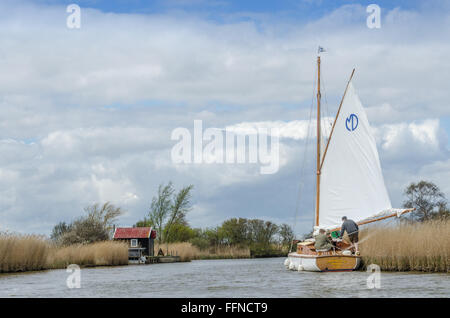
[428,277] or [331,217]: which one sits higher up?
[331,217]

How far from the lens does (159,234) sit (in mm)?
60031

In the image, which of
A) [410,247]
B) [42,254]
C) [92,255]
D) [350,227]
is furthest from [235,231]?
[410,247]

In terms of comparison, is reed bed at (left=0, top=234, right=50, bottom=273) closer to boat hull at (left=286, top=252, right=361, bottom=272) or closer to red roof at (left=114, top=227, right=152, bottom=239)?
boat hull at (left=286, top=252, right=361, bottom=272)

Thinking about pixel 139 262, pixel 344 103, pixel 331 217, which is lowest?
pixel 139 262

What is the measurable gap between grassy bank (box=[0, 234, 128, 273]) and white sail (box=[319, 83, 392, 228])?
13888 mm

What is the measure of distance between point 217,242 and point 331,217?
173ft

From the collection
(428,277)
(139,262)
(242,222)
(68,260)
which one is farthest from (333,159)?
(242,222)

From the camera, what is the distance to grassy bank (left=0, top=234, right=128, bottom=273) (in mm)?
26516

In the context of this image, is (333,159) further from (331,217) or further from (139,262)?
(139,262)

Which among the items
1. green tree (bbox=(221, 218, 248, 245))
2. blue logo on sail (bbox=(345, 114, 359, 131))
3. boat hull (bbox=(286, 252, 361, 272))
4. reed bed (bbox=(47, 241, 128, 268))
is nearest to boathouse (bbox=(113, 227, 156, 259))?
reed bed (bbox=(47, 241, 128, 268))
